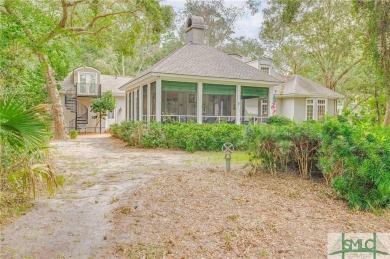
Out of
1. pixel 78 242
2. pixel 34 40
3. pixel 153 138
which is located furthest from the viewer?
pixel 153 138

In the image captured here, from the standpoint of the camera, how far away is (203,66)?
1638 cm

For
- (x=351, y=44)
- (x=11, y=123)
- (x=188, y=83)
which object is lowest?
(x=11, y=123)

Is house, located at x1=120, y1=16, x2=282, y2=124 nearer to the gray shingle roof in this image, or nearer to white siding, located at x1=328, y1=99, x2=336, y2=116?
the gray shingle roof

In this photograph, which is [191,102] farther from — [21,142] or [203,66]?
[21,142]

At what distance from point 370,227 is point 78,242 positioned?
3664 millimetres

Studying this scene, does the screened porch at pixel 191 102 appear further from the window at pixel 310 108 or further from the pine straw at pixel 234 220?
the pine straw at pixel 234 220

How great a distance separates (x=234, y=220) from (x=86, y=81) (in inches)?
924

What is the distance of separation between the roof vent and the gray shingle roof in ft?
1.69

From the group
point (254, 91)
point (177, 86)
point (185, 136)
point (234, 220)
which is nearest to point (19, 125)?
point (234, 220)

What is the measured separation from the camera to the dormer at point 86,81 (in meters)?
24.3

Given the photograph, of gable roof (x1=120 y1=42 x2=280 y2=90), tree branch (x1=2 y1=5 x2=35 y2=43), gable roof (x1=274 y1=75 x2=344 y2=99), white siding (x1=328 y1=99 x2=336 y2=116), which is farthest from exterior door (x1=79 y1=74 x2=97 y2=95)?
white siding (x1=328 y1=99 x2=336 y2=116)

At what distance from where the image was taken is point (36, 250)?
3.29 m

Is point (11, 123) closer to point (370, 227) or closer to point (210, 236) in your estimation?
point (210, 236)

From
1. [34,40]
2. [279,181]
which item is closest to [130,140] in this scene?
[34,40]
